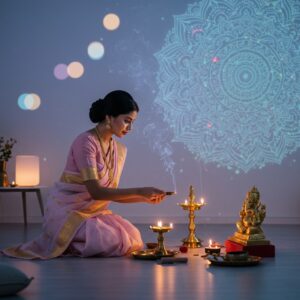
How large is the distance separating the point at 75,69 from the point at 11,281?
414cm

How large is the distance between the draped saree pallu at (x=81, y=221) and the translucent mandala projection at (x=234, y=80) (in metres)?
2.65

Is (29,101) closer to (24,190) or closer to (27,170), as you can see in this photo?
(27,170)

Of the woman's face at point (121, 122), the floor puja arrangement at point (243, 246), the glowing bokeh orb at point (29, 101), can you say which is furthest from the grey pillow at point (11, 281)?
the glowing bokeh orb at point (29, 101)

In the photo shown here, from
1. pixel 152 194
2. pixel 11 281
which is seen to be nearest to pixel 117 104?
pixel 152 194

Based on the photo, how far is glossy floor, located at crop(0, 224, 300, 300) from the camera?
2486mm

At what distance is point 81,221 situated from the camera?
3.60m

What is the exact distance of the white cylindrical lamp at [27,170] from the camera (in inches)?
232

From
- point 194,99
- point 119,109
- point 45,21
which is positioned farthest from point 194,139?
point 119,109

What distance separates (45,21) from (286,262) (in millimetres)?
3902

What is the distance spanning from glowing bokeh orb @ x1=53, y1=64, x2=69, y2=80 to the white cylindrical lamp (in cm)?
89

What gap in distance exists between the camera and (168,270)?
3139 mm

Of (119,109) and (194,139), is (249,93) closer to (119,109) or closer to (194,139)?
(194,139)

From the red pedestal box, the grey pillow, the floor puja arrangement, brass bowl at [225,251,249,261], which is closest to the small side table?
the floor puja arrangement

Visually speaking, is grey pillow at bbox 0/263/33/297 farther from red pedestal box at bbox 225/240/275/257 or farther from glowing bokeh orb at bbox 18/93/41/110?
glowing bokeh orb at bbox 18/93/41/110
